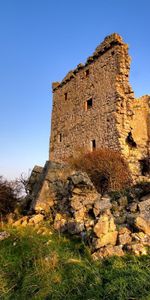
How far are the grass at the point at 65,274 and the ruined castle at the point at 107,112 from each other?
356 inches

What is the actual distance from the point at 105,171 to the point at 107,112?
5.60 metres

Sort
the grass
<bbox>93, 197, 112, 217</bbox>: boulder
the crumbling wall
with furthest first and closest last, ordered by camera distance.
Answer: the crumbling wall
<bbox>93, 197, 112, 217</bbox>: boulder
the grass

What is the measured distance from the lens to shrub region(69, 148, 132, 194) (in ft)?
35.9

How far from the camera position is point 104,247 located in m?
5.09

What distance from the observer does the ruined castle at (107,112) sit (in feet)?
50.6

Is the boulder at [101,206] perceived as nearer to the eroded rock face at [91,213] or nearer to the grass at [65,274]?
the eroded rock face at [91,213]

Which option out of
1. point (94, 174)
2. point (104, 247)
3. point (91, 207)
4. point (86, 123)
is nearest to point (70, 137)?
point (86, 123)

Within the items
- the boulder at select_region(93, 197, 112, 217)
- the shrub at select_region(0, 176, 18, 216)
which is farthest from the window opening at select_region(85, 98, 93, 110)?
the boulder at select_region(93, 197, 112, 217)

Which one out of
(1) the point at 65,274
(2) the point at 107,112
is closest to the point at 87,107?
(2) the point at 107,112

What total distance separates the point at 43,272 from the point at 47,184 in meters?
3.89

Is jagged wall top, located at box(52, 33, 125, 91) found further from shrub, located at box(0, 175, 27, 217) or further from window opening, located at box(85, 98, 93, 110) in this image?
shrub, located at box(0, 175, 27, 217)

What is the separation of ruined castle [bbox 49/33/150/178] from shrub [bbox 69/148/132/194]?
2.05 meters

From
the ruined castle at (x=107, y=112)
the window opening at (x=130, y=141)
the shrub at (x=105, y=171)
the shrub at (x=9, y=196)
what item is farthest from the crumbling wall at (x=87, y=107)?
the shrub at (x=9, y=196)

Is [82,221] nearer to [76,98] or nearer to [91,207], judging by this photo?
[91,207]
